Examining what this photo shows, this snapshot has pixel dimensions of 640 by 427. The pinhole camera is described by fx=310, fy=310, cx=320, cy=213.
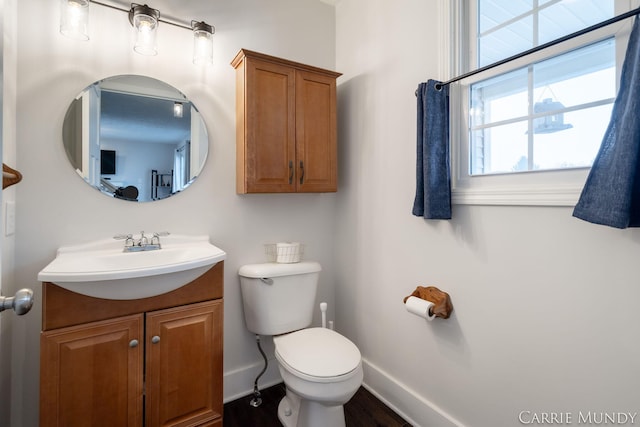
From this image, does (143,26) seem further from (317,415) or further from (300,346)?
(317,415)

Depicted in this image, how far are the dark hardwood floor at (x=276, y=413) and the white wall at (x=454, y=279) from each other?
0.27 ft

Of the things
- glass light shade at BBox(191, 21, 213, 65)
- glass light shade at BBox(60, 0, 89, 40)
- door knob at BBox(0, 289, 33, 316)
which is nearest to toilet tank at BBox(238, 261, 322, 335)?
door knob at BBox(0, 289, 33, 316)

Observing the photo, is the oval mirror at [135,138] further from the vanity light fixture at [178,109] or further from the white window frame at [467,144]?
the white window frame at [467,144]

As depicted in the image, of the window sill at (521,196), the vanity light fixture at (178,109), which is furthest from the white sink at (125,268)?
the window sill at (521,196)

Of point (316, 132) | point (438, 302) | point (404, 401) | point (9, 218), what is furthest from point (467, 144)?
point (9, 218)

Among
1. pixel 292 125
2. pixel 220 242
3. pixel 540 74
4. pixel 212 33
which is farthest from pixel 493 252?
pixel 212 33

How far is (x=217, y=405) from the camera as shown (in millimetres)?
1466

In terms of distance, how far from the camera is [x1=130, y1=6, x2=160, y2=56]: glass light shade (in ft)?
4.96

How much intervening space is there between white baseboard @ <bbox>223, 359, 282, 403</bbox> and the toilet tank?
1.01 ft

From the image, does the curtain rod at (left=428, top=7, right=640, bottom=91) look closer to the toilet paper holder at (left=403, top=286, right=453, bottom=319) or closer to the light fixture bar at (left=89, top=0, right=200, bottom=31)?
the toilet paper holder at (left=403, top=286, right=453, bottom=319)

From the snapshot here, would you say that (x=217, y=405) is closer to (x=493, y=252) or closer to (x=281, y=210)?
(x=281, y=210)

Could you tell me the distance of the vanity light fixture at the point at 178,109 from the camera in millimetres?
1718

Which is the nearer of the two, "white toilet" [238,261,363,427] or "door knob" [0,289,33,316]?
"door knob" [0,289,33,316]

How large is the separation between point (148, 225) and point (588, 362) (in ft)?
6.50
